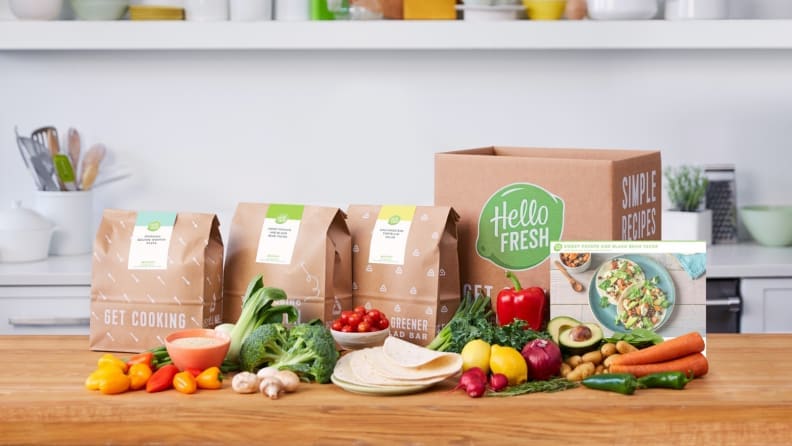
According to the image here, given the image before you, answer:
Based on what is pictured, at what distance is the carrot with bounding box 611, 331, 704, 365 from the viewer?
168 cm

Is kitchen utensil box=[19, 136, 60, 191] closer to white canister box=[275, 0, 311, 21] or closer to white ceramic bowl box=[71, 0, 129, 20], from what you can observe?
white ceramic bowl box=[71, 0, 129, 20]

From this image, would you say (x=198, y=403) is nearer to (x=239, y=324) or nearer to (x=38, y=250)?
(x=239, y=324)

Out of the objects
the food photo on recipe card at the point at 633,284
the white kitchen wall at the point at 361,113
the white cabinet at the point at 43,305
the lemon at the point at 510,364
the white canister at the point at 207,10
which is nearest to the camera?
the lemon at the point at 510,364

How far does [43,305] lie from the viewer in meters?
3.23

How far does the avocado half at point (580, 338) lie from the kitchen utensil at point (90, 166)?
2.33 metres

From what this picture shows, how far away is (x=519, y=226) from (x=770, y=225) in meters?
1.97

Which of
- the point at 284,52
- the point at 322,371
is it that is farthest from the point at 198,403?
the point at 284,52

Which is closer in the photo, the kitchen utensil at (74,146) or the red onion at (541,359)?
the red onion at (541,359)

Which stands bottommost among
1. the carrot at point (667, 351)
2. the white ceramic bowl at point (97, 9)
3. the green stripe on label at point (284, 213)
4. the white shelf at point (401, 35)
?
the carrot at point (667, 351)

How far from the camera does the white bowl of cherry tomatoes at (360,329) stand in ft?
5.90

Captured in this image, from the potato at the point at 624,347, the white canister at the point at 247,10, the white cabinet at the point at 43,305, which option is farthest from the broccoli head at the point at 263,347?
the white canister at the point at 247,10

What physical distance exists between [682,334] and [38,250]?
2375 millimetres

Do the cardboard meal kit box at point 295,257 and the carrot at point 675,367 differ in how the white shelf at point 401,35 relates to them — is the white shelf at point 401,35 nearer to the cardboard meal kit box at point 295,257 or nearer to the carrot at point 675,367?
the cardboard meal kit box at point 295,257

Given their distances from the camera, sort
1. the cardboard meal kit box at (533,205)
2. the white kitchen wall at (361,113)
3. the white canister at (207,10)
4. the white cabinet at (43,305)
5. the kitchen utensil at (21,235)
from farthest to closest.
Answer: the white kitchen wall at (361,113), the white canister at (207,10), the kitchen utensil at (21,235), the white cabinet at (43,305), the cardboard meal kit box at (533,205)
